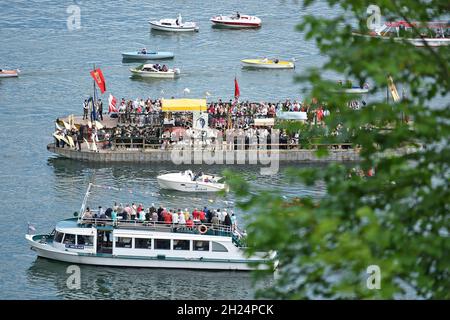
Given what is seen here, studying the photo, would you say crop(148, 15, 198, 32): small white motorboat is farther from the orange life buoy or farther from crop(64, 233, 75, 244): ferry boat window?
the orange life buoy

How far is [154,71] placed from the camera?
99.3 meters

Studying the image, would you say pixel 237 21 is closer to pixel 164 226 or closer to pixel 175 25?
pixel 175 25

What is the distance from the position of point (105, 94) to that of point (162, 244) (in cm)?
3686

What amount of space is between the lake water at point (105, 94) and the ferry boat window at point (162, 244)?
1.05m

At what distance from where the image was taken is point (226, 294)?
180 ft

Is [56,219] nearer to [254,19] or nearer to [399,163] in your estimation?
[399,163]

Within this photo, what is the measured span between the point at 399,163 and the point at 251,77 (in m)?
80.5

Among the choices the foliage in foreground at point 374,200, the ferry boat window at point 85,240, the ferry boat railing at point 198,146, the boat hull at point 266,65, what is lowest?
the ferry boat window at point 85,240

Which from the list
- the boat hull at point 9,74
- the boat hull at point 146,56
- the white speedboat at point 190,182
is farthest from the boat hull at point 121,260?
A: the boat hull at point 146,56

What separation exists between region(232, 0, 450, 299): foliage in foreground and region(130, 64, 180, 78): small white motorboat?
78.4m

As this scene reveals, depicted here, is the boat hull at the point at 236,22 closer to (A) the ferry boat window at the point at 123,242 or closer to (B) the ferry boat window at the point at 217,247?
(A) the ferry boat window at the point at 123,242

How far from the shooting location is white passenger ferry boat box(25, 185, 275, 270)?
5816cm

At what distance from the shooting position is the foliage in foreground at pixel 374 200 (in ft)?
61.6

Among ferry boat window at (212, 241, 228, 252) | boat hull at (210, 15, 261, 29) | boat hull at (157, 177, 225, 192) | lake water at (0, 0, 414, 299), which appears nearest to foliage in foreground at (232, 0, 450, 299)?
lake water at (0, 0, 414, 299)
